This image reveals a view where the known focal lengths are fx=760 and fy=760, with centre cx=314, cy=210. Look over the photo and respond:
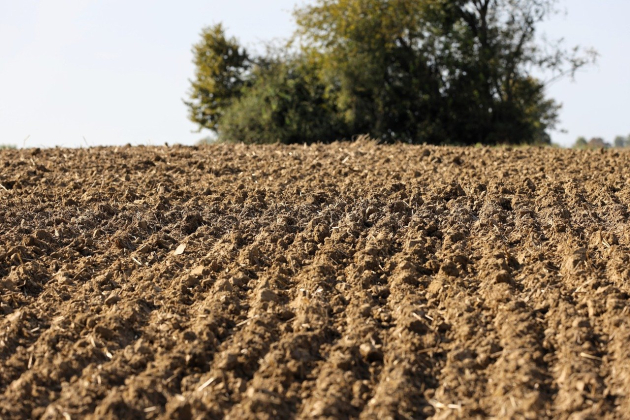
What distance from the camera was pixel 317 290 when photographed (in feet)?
16.4

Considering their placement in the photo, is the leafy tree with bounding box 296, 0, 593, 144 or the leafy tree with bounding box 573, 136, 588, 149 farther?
the leafy tree with bounding box 296, 0, 593, 144

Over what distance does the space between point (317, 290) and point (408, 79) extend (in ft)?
58.3

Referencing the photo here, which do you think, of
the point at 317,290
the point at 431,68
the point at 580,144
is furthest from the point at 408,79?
the point at 317,290

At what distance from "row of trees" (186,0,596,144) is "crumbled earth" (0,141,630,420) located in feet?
45.7

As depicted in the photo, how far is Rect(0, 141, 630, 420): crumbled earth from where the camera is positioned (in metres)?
3.88

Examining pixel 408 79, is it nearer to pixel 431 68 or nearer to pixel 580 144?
pixel 431 68

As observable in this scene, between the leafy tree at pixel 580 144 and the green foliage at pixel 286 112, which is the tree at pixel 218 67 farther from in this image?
the leafy tree at pixel 580 144

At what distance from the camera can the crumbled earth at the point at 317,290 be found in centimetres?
388

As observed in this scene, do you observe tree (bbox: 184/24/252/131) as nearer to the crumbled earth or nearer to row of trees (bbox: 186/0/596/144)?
row of trees (bbox: 186/0/596/144)

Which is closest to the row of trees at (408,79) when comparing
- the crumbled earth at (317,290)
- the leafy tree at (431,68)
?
the leafy tree at (431,68)

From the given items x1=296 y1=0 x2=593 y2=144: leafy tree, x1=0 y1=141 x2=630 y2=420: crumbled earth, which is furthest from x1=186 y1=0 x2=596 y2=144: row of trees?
x1=0 y1=141 x2=630 y2=420: crumbled earth

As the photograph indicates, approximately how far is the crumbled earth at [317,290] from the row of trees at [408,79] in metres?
13.9

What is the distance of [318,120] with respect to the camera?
21906 mm

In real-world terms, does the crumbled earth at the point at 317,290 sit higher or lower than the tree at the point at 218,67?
lower
